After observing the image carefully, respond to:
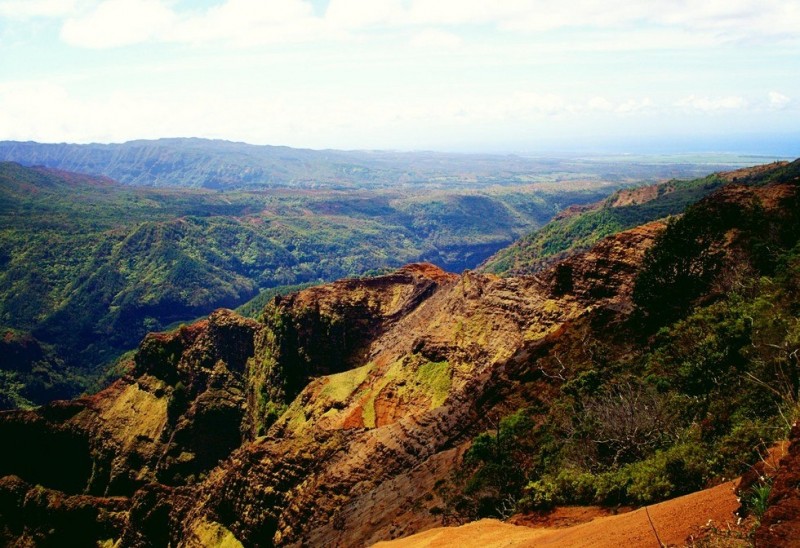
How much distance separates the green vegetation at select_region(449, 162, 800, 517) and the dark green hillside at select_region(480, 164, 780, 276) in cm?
9721

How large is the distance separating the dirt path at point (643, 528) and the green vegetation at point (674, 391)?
3.73 ft

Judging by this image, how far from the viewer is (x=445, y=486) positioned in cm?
2881

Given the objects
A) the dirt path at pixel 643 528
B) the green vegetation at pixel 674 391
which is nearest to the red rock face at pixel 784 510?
the green vegetation at pixel 674 391

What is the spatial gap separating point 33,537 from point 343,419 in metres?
37.2

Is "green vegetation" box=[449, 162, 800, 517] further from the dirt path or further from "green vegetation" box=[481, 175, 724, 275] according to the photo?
"green vegetation" box=[481, 175, 724, 275]

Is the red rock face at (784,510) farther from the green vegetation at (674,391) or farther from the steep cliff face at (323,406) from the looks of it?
the steep cliff face at (323,406)

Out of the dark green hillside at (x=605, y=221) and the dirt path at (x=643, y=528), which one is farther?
the dark green hillside at (x=605, y=221)

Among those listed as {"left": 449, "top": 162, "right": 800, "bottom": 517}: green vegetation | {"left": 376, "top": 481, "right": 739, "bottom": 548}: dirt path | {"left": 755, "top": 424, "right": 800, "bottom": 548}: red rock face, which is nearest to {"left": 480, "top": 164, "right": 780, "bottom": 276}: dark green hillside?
{"left": 449, "top": 162, "right": 800, "bottom": 517}: green vegetation

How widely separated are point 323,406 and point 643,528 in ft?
133

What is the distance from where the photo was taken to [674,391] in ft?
79.5

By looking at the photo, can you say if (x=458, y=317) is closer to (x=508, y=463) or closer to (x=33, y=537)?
(x=508, y=463)

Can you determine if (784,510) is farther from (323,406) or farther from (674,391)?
(323,406)

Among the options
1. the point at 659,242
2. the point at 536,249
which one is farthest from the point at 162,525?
the point at 536,249

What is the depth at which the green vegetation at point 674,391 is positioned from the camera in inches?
654
